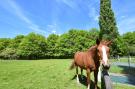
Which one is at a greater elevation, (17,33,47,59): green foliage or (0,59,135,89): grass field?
(17,33,47,59): green foliage

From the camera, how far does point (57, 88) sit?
11.6 m

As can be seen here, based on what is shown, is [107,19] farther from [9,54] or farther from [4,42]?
[4,42]

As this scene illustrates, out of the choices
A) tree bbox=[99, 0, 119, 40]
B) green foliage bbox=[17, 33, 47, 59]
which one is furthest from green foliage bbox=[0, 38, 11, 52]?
tree bbox=[99, 0, 119, 40]

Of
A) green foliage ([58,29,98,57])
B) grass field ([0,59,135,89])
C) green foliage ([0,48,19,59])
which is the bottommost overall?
grass field ([0,59,135,89])

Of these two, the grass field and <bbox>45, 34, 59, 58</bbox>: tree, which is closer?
the grass field

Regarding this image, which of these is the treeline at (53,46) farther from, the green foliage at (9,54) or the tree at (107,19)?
the tree at (107,19)

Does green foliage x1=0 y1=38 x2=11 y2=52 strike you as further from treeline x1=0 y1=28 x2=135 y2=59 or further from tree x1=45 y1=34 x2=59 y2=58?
tree x1=45 y1=34 x2=59 y2=58

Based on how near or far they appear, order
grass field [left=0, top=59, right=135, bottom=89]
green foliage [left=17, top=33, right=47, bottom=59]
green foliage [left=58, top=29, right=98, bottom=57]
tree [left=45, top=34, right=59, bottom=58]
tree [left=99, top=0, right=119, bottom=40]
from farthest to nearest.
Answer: green foliage [left=17, top=33, right=47, bottom=59] < tree [left=45, top=34, right=59, bottom=58] < green foliage [left=58, top=29, right=98, bottom=57] < tree [left=99, top=0, right=119, bottom=40] < grass field [left=0, top=59, right=135, bottom=89]

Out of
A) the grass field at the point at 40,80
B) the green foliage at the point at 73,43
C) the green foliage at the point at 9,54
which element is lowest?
the grass field at the point at 40,80

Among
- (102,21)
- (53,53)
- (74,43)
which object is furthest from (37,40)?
(102,21)

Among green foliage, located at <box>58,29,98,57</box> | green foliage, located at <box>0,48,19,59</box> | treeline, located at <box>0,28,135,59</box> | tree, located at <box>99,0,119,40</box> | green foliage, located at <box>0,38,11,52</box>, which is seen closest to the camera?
tree, located at <box>99,0,119,40</box>

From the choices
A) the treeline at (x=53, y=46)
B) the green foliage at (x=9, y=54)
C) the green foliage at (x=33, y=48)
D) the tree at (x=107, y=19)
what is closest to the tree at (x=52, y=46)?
the treeline at (x=53, y=46)

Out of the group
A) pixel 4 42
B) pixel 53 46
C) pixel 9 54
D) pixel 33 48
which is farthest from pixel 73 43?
pixel 4 42

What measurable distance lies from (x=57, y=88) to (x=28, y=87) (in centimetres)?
161
